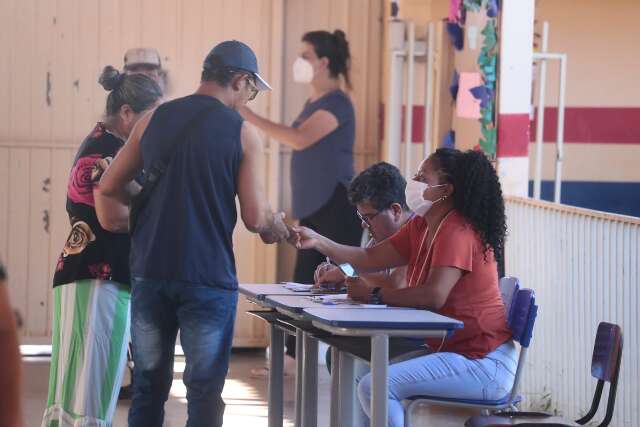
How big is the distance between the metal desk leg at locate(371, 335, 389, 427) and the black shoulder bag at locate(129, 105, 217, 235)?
854mm

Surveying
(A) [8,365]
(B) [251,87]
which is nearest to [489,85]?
(B) [251,87]

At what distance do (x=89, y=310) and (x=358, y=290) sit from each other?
95cm

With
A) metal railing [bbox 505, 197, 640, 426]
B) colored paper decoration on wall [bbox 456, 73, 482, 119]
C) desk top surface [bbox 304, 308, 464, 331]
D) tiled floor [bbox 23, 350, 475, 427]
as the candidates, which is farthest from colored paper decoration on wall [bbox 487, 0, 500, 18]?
desk top surface [bbox 304, 308, 464, 331]

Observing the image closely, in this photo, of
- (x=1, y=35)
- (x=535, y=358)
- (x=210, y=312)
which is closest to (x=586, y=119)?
(x=535, y=358)

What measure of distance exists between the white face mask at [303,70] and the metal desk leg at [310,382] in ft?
8.91

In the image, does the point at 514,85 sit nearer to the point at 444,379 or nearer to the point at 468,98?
the point at 468,98

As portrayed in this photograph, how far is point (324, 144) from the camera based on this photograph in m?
6.52

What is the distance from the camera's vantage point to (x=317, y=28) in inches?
288

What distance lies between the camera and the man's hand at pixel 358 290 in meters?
3.92

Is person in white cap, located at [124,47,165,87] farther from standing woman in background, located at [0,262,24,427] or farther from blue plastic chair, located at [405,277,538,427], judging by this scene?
standing woman in background, located at [0,262,24,427]

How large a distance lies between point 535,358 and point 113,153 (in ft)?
7.82

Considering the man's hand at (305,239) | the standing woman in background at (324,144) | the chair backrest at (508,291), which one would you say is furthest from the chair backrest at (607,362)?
the standing woman in background at (324,144)

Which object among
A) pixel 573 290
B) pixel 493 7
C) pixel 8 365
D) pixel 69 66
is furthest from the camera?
pixel 69 66

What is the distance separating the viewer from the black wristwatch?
3891 millimetres
